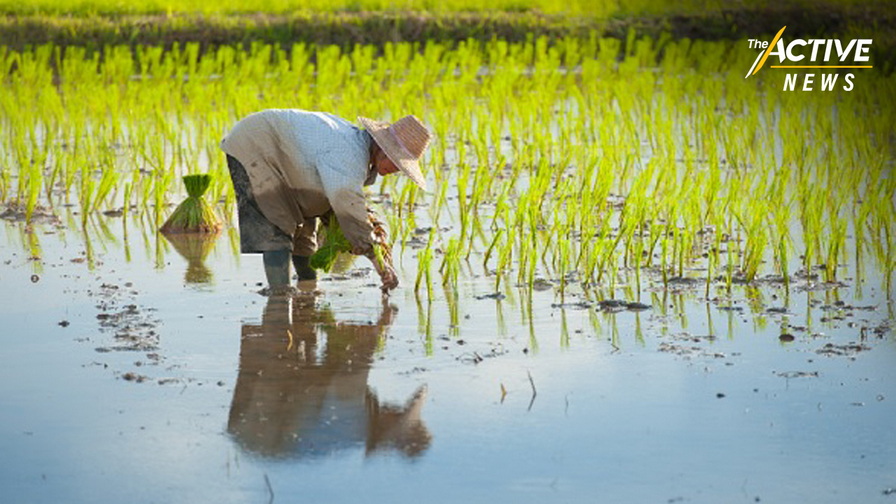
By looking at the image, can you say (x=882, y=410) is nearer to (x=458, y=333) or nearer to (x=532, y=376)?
(x=532, y=376)

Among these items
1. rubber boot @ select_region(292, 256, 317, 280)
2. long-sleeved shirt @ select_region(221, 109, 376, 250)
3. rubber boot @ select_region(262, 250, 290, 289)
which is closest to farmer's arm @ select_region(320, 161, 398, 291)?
long-sleeved shirt @ select_region(221, 109, 376, 250)

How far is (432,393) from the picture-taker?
152 inches

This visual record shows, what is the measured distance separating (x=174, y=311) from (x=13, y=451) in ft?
4.65

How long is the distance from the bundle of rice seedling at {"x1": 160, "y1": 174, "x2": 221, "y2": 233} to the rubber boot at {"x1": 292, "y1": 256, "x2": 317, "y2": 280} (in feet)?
3.11

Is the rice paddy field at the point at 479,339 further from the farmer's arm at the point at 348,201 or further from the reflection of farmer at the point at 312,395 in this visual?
the farmer's arm at the point at 348,201

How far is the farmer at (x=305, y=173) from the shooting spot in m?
4.66

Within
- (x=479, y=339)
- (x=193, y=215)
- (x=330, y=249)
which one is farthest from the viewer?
(x=193, y=215)

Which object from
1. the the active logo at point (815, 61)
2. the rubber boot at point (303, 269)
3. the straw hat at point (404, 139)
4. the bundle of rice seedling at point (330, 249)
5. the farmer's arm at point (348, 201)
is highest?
the the active logo at point (815, 61)

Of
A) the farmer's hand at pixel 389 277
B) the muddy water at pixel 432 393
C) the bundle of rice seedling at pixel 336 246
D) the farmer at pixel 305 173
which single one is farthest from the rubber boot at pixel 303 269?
the farmer's hand at pixel 389 277

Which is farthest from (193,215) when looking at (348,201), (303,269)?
(348,201)

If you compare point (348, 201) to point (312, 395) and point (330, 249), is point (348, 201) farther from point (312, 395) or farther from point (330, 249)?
point (312, 395)

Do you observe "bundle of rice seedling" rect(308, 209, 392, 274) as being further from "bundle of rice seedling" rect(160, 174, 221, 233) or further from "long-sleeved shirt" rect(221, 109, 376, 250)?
"bundle of rice seedling" rect(160, 174, 221, 233)

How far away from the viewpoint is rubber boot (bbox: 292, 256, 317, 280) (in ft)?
17.3

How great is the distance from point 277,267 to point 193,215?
116 centimetres
